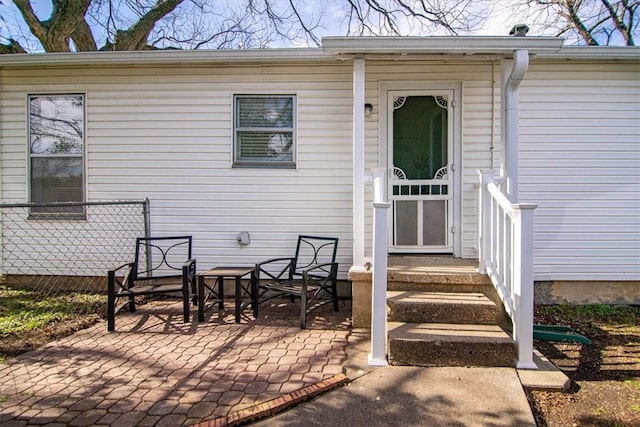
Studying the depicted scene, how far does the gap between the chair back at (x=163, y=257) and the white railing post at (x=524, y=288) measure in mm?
3743

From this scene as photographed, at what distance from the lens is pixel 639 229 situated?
459 cm

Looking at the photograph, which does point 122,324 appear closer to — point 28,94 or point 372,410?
point 372,410

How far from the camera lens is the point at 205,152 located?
480 centimetres

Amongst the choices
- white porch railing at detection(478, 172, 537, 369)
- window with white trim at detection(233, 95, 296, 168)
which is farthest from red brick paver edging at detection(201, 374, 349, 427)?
window with white trim at detection(233, 95, 296, 168)

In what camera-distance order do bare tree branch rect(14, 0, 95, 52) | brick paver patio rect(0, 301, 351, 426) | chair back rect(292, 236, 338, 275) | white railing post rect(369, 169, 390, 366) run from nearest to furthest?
brick paver patio rect(0, 301, 351, 426) → white railing post rect(369, 169, 390, 366) → chair back rect(292, 236, 338, 275) → bare tree branch rect(14, 0, 95, 52)

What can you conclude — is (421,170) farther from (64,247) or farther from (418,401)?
(64,247)

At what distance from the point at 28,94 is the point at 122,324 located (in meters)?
3.36

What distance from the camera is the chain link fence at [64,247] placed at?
493cm

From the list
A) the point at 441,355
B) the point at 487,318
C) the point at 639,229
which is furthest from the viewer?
the point at 639,229

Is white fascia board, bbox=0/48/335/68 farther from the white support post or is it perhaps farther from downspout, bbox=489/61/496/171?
the white support post

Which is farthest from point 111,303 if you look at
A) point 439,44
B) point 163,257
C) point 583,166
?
point 583,166

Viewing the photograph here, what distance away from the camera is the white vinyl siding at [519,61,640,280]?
14.9 ft

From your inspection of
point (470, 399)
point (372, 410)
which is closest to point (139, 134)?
point (372, 410)

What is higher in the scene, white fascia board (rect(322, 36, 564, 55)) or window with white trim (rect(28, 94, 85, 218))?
white fascia board (rect(322, 36, 564, 55))
